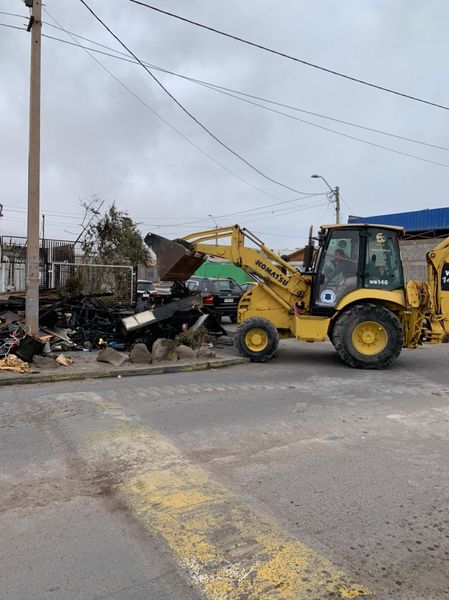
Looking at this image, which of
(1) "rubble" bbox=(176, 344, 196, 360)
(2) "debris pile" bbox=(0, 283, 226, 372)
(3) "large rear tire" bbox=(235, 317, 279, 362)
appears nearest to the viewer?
(2) "debris pile" bbox=(0, 283, 226, 372)

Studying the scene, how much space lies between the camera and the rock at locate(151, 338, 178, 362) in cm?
980

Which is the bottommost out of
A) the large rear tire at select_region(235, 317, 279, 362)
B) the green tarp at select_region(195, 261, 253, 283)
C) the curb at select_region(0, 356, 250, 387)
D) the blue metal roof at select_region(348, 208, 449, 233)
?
the curb at select_region(0, 356, 250, 387)

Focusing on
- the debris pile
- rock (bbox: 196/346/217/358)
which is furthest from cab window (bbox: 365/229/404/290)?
the debris pile

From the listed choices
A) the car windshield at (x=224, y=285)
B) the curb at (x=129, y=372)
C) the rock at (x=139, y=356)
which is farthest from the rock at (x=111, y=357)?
the car windshield at (x=224, y=285)

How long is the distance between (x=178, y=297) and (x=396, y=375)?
5805 mm

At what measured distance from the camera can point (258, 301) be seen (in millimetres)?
10750

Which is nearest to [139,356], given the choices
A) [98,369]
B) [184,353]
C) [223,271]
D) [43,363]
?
[98,369]

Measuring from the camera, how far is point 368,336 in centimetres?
990

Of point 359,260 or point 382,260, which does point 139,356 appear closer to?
point 359,260

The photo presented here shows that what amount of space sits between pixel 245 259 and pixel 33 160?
4746 millimetres

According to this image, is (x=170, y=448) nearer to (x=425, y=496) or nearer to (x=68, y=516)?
(x=68, y=516)

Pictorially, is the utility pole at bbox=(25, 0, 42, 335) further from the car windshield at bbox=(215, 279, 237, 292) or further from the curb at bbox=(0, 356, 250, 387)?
the car windshield at bbox=(215, 279, 237, 292)

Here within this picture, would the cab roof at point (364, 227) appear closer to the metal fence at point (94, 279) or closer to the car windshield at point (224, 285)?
the car windshield at point (224, 285)

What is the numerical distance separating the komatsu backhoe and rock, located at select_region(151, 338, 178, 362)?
142 cm
